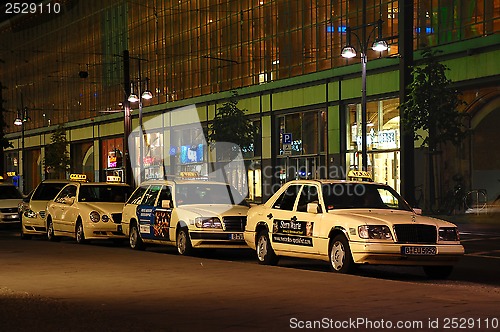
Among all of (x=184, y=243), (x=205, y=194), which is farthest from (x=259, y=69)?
(x=184, y=243)

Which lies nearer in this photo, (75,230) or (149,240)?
(149,240)

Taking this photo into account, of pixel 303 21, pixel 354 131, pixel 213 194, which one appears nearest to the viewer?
pixel 213 194

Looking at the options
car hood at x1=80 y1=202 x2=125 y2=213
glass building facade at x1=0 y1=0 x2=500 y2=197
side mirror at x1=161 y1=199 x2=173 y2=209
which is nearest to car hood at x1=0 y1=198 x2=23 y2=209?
car hood at x1=80 y1=202 x2=125 y2=213

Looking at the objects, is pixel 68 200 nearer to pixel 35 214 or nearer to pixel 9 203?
pixel 35 214

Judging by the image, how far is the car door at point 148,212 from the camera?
22.2 metres

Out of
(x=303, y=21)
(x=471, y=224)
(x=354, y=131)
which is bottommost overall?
(x=471, y=224)

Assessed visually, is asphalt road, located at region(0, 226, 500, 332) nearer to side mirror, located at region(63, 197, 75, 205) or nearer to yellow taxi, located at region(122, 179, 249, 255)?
yellow taxi, located at region(122, 179, 249, 255)

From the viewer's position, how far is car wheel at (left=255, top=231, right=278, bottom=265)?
1808 centimetres

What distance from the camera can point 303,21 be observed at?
5569cm

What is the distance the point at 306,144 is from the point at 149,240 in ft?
113

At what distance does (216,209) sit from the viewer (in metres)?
21.0

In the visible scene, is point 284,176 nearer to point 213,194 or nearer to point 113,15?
point 113,15

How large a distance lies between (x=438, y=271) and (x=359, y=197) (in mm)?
1929

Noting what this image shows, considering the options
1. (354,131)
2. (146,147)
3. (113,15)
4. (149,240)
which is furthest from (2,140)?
(149,240)
